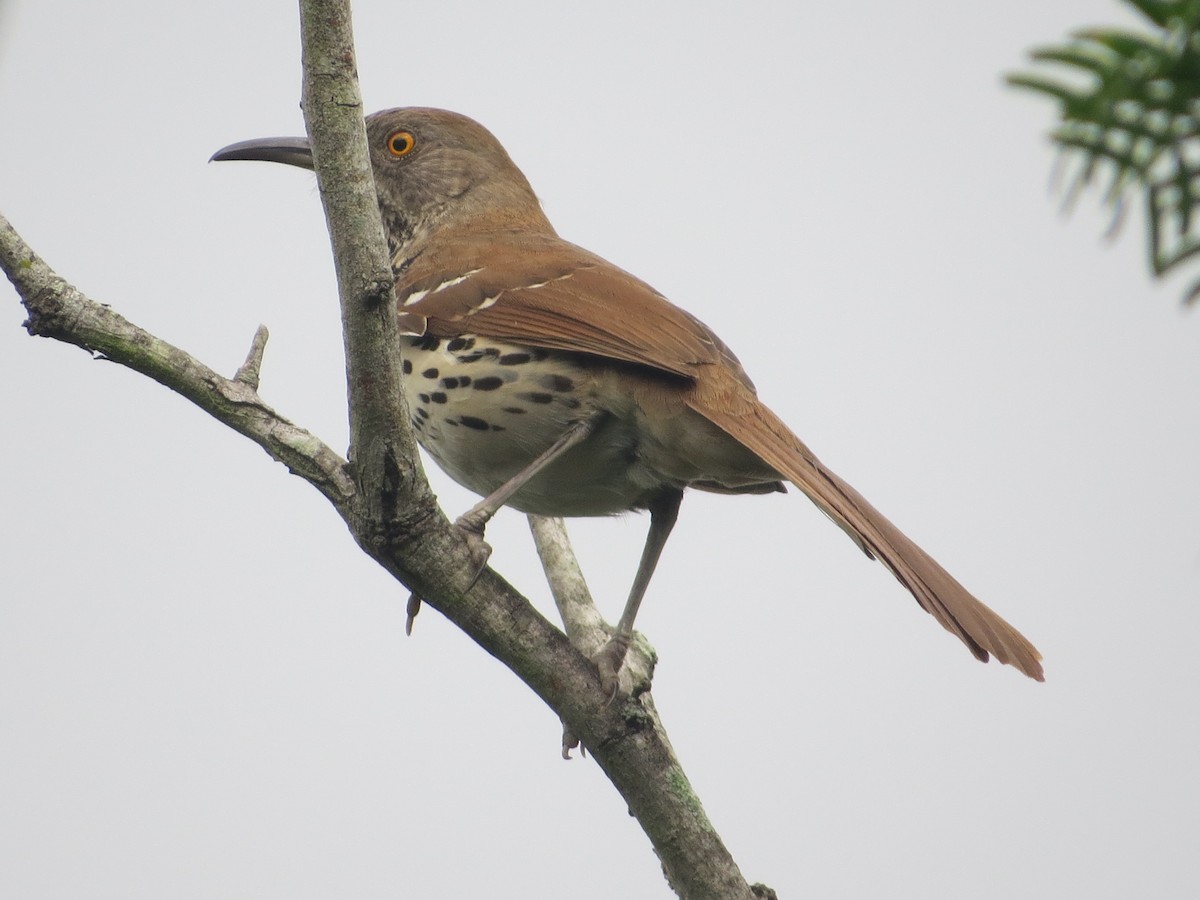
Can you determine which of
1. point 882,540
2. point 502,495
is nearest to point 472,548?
point 502,495

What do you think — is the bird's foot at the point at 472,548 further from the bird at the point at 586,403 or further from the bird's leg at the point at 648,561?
the bird's leg at the point at 648,561

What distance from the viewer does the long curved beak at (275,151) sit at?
14.5 feet

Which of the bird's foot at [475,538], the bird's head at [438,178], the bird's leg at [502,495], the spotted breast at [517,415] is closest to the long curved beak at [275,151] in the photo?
the bird's head at [438,178]

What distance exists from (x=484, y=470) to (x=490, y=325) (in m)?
0.42

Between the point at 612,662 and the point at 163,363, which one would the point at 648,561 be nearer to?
the point at 612,662

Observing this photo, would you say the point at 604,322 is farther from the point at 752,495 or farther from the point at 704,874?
the point at 704,874

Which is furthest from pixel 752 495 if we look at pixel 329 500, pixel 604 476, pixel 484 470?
pixel 329 500

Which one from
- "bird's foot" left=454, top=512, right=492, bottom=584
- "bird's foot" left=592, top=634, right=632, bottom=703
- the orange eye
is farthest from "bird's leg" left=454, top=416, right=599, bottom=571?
the orange eye

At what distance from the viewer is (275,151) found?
446 cm

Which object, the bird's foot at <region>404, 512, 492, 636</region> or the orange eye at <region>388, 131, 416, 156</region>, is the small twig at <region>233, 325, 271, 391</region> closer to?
the bird's foot at <region>404, 512, 492, 636</region>

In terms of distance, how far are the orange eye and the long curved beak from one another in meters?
0.45

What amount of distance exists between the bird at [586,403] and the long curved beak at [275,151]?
0.72m

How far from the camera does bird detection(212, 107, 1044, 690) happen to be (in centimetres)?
340

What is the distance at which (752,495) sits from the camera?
4016 millimetres
